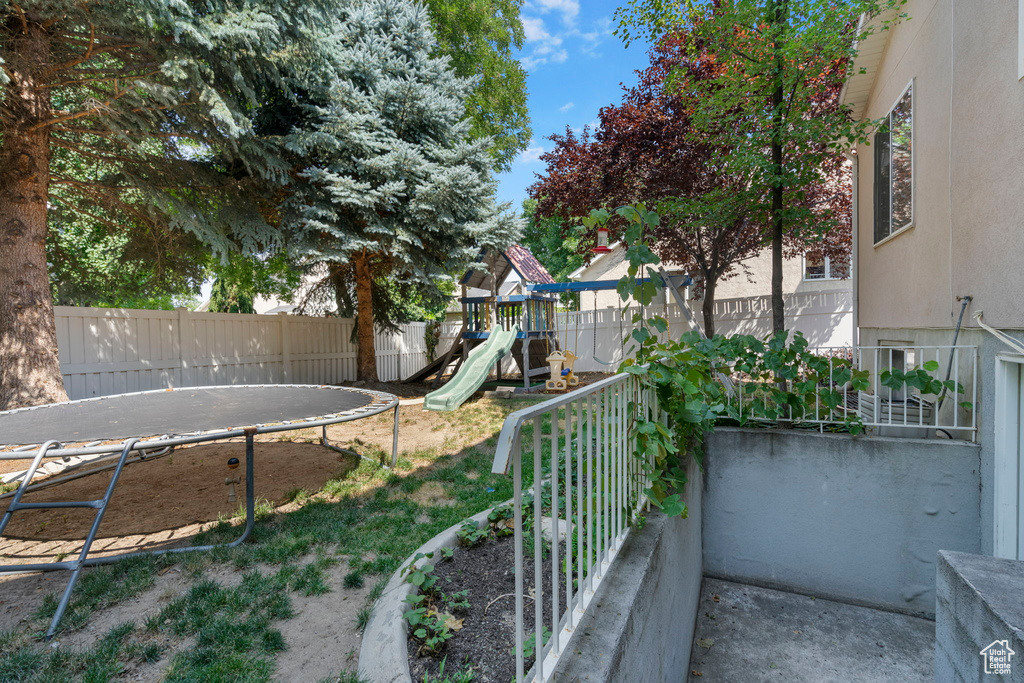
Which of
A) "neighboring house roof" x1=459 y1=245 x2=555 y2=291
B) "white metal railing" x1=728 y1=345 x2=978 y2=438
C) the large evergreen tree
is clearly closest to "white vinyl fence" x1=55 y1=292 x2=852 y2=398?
"white metal railing" x1=728 y1=345 x2=978 y2=438

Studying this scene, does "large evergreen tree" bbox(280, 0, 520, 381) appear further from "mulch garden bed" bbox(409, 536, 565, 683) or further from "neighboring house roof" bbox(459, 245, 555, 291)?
"mulch garden bed" bbox(409, 536, 565, 683)

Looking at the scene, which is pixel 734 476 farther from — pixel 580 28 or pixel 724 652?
pixel 580 28

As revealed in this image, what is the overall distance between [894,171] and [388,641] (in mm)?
5809

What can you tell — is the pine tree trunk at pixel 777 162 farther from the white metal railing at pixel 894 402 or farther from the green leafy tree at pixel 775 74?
the white metal railing at pixel 894 402

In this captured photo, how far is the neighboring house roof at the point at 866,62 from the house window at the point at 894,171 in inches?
17.5

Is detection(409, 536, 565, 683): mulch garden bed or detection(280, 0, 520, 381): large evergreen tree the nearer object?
detection(409, 536, 565, 683): mulch garden bed

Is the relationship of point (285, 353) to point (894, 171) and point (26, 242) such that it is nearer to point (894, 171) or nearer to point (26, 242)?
point (26, 242)

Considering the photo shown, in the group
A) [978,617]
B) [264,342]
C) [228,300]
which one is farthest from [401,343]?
[978,617]

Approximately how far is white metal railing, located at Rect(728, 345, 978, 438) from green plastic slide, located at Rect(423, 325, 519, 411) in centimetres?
396

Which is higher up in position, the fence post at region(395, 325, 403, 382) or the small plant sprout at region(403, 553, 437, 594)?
the fence post at region(395, 325, 403, 382)

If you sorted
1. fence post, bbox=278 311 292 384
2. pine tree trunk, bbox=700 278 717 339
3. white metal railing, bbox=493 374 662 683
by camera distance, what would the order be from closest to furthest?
white metal railing, bbox=493 374 662 683, fence post, bbox=278 311 292 384, pine tree trunk, bbox=700 278 717 339

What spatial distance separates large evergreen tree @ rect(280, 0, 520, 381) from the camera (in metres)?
7.50

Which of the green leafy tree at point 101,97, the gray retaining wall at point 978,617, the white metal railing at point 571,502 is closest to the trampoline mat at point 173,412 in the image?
the green leafy tree at point 101,97

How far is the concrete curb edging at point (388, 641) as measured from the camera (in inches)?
58.4
